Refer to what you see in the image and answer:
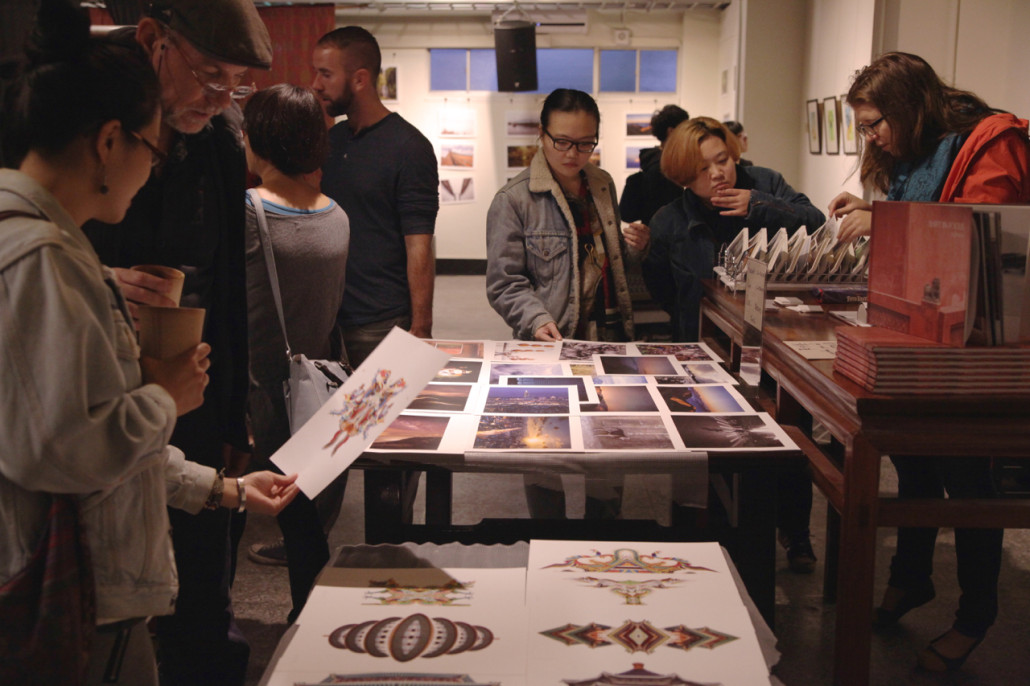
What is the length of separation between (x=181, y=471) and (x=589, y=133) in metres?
1.70

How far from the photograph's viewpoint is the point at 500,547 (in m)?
1.28

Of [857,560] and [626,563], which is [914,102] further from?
[626,563]

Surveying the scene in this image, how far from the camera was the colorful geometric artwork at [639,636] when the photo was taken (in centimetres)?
99

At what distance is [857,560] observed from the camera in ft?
4.99

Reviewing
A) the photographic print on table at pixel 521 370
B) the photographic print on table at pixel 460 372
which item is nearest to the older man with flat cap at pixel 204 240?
the photographic print on table at pixel 460 372

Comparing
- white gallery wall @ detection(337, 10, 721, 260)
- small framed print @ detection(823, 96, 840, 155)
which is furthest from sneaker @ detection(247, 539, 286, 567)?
white gallery wall @ detection(337, 10, 721, 260)

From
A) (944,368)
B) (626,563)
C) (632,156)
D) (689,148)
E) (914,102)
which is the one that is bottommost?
(626,563)

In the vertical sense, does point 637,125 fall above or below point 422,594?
above

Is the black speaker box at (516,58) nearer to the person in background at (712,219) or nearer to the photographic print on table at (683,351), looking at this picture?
the person in background at (712,219)

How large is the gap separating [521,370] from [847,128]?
4.52 meters

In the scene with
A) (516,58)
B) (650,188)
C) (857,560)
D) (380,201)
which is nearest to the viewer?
(857,560)

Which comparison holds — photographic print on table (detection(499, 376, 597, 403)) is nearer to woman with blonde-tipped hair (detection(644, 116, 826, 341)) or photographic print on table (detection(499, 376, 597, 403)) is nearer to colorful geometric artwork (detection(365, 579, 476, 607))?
colorful geometric artwork (detection(365, 579, 476, 607))

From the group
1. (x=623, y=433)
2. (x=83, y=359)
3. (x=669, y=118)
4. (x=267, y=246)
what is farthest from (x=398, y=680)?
(x=669, y=118)

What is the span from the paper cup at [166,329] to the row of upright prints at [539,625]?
38 cm
